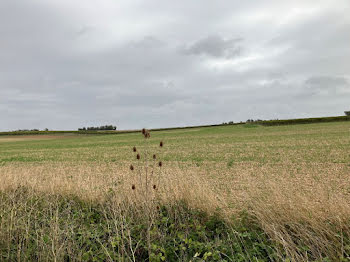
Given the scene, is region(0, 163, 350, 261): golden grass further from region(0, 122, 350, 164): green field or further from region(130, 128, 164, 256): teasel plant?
region(0, 122, 350, 164): green field

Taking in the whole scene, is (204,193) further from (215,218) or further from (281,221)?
(281,221)

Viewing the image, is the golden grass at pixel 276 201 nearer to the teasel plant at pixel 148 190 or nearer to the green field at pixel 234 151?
the teasel plant at pixel 148 190

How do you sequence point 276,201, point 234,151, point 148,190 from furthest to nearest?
point 234,151
point 148,190
point 276,201

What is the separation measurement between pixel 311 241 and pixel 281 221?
656 mm

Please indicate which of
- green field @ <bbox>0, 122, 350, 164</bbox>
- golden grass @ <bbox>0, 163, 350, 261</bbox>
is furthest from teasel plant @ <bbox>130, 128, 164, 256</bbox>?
green field @ <bbox>0, 122, 350, 164</bbox>

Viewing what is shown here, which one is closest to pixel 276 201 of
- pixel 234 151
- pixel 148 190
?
pixel 148 190

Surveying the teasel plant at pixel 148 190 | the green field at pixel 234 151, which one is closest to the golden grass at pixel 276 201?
the teasel plant at pixel 148 190

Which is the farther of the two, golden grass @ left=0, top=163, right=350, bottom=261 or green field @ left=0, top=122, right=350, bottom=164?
green field @ left=0, top=122, right=350, bottom=164

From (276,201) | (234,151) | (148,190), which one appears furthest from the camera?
(234,151)

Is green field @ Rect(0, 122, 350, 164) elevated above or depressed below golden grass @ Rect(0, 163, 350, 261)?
below

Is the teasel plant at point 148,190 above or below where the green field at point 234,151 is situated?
above

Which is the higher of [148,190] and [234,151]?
[148,190]

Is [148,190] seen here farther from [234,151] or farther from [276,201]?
[234,151]

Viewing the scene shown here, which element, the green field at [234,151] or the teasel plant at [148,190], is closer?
the teasel plant at [148,190]
